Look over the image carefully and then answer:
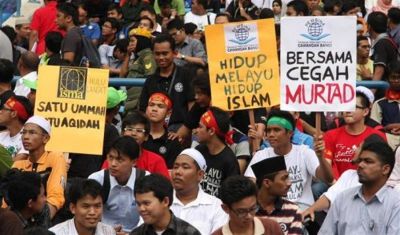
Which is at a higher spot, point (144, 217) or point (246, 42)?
point (246, 42)

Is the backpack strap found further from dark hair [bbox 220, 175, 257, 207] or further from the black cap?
dark hair [bbox 220, 175, 257, 207]

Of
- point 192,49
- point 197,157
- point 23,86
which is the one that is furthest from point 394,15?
point 197,157

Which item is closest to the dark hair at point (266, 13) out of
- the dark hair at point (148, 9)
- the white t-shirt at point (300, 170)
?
the dark hair at point (148, 9)

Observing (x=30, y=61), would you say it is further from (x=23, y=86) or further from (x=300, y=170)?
(x=300, y=170)

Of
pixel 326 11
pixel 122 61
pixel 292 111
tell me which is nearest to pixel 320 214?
pixel 292 111

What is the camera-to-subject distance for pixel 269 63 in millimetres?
15117

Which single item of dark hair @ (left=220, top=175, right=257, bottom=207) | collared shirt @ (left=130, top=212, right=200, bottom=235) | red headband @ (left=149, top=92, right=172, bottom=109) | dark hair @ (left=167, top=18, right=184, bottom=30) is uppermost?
dark hair @ (left=167, top=18, right=184, bottom=30)

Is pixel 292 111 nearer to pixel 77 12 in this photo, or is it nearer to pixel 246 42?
pixel 246 42

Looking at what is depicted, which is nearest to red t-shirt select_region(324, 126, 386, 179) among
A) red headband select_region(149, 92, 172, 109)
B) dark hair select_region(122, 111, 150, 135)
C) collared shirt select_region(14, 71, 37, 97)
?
red headband select_region(149, 92, 172, 109)

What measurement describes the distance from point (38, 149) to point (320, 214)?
2.46 meters

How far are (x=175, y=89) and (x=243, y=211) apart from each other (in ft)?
15.8

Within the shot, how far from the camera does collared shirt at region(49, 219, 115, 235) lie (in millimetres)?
12109

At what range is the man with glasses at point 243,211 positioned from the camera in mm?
11562

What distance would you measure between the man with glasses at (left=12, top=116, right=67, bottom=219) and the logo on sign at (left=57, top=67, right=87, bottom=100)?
1.00 meters
